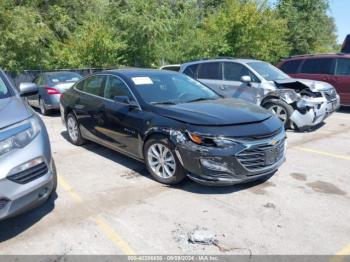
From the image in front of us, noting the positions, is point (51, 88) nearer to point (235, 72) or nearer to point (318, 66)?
point (235, 72)

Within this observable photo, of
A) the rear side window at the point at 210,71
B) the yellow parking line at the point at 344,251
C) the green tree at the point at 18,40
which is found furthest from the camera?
the green tree at the point at 18,40

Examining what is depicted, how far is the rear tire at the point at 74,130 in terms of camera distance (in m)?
6.66

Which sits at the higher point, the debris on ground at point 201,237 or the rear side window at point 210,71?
the rear side window at point 210,71

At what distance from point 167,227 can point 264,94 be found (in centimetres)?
533

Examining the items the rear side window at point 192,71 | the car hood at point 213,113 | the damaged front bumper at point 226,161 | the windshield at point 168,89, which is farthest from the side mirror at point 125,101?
the rear side window at point 192,71

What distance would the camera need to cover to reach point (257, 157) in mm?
4285

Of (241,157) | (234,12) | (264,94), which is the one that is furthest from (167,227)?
(234,12)

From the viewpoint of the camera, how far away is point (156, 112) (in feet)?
15.7

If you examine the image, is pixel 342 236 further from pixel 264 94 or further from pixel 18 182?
pixel 264 94

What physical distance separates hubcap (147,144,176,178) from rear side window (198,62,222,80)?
4.95m

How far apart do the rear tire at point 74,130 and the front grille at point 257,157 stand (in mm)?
3567

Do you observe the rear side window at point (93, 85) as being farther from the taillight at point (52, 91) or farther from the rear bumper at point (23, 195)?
the taillight at point (52, 91)

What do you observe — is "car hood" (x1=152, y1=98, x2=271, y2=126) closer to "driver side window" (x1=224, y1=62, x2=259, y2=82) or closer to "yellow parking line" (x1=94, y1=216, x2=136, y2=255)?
"yellow parking line" (x1=94, y1=216, x2=136, y2=255)

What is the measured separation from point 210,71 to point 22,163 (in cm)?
697
